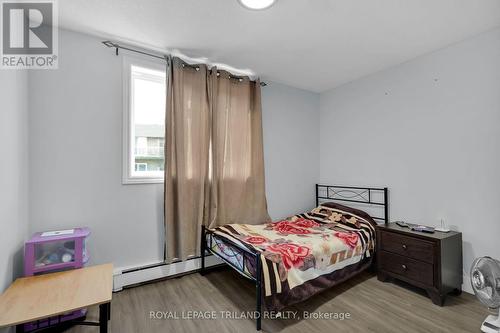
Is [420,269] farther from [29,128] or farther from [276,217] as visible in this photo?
[29,128]

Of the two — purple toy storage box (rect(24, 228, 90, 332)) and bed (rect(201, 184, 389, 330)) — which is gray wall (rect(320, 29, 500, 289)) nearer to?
bed (rect(201, 184, 389, 330))

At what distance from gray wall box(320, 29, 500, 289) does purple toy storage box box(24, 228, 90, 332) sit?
3.43 meters

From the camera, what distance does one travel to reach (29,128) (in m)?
2.10

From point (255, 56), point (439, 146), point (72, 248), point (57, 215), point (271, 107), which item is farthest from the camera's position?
point (271, 107)

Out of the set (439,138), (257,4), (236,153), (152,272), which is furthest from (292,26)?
(152,272)

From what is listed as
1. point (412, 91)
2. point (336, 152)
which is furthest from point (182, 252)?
point (412, 91)

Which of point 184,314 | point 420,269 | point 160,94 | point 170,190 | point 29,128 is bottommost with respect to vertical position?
point 184,314

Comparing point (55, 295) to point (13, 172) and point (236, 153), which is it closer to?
point (13, 172)

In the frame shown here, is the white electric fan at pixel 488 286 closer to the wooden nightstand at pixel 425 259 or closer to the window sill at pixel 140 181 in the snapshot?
the wooden nightstand at pixel 425 259

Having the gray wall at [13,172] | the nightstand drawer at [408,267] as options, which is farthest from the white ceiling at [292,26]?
the nightstand drawer at [408,267]

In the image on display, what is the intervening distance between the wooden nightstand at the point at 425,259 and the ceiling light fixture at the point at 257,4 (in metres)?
2.56

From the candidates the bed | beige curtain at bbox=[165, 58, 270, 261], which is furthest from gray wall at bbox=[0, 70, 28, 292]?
the bed

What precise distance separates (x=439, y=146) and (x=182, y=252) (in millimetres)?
3142

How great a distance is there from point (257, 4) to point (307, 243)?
2.21 m
